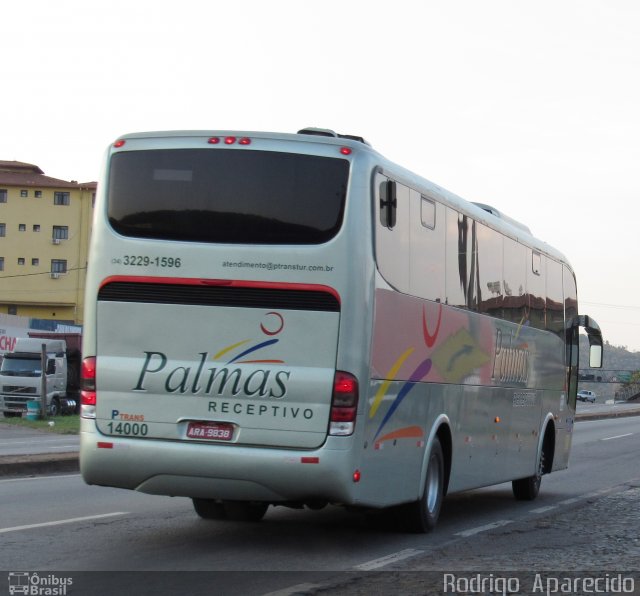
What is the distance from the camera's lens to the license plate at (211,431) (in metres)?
9.66

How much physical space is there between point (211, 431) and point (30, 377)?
108 feet

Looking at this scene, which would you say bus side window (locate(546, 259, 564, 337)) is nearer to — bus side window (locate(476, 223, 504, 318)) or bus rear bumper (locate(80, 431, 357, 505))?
bus side window (locate(476, 223, 504, 318))

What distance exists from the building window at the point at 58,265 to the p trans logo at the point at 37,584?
10138cm

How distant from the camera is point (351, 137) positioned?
10.4m

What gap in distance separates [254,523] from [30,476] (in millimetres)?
6114

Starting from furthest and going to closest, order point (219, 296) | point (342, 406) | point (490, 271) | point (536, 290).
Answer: point (536, 290)
point (490, 271)
point (219, 296)
point (342, 406)

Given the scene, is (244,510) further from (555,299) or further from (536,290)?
(555,299)

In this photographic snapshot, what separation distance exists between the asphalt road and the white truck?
25.7 m

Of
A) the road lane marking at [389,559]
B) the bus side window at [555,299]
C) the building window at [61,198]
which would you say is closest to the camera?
the road lane marking at [389,559]

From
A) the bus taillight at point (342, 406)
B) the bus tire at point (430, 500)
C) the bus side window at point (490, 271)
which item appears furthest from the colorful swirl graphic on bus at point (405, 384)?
the bus side window at point (490, 271)

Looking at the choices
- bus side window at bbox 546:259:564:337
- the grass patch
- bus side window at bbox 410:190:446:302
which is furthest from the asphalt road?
the grass patch

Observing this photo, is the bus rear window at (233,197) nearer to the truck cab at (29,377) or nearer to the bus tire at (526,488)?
the bus tire at (526,488)

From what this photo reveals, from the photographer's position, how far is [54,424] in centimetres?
3616

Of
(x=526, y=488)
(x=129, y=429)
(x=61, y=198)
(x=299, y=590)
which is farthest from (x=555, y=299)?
(x=61, y=198)
